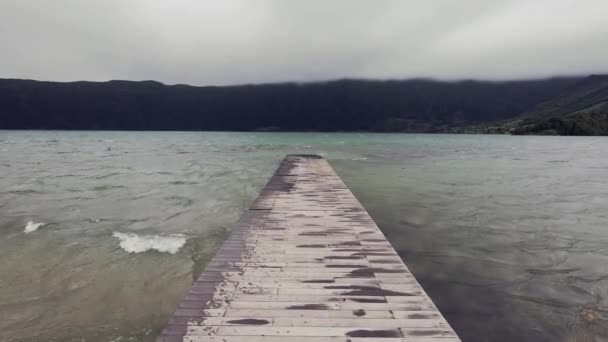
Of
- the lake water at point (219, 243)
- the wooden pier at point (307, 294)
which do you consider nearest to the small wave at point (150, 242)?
the lake water at point (219, 243)

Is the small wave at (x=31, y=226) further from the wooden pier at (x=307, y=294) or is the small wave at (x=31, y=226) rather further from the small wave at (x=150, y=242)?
the wooden pier at (x=307, y=294)

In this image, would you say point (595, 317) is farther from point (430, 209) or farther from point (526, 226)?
point (430, 209)

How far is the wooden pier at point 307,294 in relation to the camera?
12.8ft

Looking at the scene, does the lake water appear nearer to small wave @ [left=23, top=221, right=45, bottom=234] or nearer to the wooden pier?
small wave @ [left=23, top=221, right=45, bottom=234]

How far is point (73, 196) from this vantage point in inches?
726

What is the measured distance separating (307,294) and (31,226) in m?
13.4

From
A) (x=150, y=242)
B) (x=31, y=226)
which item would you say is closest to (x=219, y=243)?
(x=150, y=242)

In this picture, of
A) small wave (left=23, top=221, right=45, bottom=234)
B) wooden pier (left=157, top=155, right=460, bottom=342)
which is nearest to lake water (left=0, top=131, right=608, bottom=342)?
small wave (left=23, top=221, right=45, bottom=234)

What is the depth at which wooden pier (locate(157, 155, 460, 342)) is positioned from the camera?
3916 millimetres

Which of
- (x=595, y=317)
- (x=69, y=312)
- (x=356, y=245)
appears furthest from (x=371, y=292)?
(x=69, y=312)

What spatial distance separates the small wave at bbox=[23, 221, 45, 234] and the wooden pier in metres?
9.69

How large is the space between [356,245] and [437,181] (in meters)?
19.5

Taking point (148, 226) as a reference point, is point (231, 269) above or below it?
above

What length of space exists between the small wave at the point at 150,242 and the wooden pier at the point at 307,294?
3.66m
